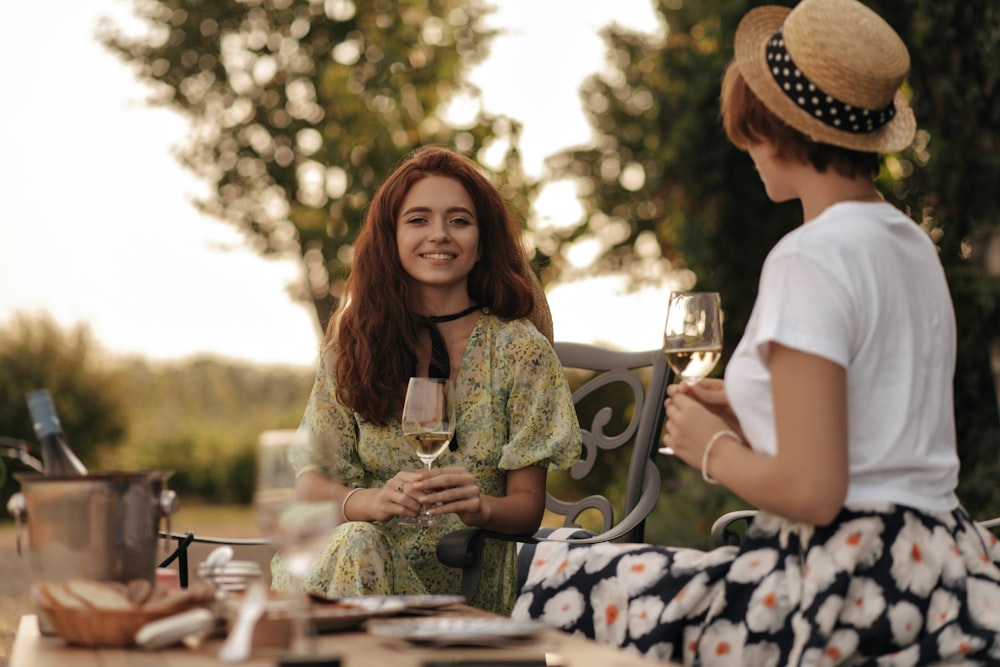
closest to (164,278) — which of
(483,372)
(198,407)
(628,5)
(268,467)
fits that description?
(198,407)

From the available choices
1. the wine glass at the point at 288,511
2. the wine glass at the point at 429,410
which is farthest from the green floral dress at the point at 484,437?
the wine glass at the point at 288,511

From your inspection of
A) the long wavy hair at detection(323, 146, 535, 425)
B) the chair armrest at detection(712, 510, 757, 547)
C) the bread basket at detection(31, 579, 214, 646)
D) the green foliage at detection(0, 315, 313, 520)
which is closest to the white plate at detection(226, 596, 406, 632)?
the bread basket at detection(31, 579, 214, 646)

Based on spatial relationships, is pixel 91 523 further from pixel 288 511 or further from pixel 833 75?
pixel 833 75

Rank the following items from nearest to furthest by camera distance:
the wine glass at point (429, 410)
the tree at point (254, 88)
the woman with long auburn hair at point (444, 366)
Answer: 1. the wine glass at point (429, 410)
2. the woman with long auburn hair at point (444, 366)
3. the tree at point (254, 88)

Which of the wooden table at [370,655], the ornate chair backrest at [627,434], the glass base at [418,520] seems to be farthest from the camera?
the ornate chair backrest at [627,434]

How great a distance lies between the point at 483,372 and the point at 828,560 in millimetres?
1707

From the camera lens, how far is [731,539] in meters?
3.03

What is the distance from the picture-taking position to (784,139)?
2482 mm

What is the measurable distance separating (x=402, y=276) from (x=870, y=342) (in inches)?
78.3

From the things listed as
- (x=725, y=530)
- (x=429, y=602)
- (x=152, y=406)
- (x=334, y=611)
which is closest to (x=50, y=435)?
(x=334, y=611)

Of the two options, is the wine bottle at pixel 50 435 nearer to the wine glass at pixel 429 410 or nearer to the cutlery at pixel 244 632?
the cutlery at pixel 244 632

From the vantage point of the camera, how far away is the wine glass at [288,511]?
1.79 m

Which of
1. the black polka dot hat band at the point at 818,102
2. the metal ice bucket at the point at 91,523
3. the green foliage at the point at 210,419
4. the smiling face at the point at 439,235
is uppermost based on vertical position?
the black polka dot hat band at the point at 818,102

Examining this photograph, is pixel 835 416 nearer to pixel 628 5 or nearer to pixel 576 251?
pixel 628 5
